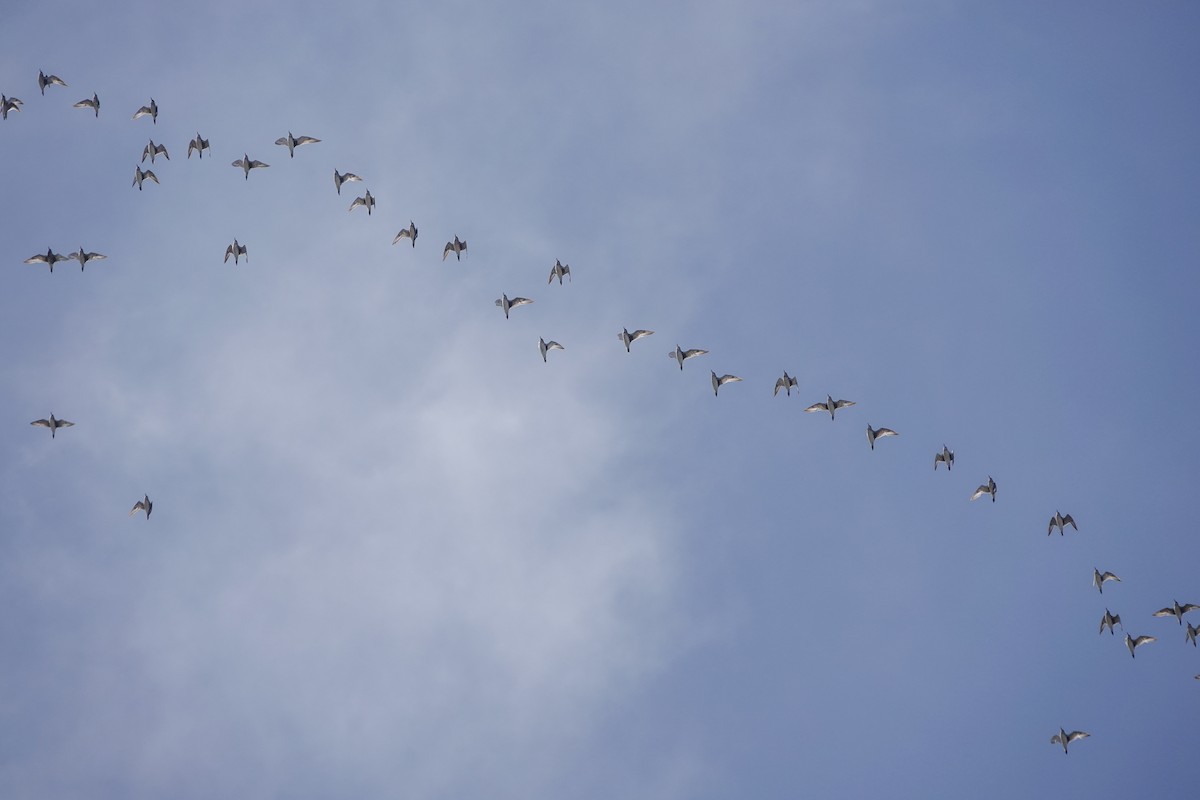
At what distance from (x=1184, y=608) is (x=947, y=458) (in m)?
23.5

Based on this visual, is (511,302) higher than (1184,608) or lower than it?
higher

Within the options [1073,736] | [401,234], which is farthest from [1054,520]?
[401,234]

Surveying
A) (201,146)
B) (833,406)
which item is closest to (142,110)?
(201,146)

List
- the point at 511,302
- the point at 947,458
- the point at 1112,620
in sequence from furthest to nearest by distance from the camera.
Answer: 1. the point at 511,302
2. the point at 947,458
3. the point at 1112,620

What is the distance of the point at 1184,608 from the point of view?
99625 millimetres

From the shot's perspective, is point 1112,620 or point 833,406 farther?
point 833,406

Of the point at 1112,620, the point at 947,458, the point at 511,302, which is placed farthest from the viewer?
the point at 511,302

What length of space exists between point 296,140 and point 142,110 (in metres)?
16.1

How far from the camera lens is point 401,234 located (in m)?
116

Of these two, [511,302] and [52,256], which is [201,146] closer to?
[52,256]

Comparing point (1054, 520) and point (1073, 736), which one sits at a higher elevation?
point (1054, 520)

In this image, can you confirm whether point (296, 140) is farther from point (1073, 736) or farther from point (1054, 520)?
point (1073, 736)

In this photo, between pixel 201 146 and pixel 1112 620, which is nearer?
pixel 1112 620

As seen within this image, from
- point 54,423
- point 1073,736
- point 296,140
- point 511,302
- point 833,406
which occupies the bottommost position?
point 1073,736
